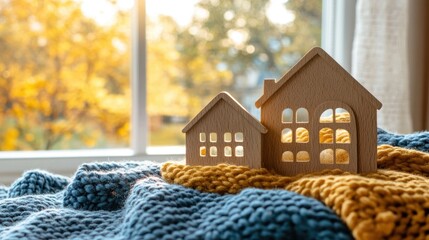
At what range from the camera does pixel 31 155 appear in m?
1.43

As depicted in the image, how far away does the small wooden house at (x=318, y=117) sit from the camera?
0.80 meters

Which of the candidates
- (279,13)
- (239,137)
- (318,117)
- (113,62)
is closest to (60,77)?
(113,62)

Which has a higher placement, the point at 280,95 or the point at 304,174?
the point at 280,95

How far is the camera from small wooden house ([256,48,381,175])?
0.80 metres

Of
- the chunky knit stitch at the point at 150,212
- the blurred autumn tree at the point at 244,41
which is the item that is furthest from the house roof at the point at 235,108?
the blurred autumn tree at the point at 244,41

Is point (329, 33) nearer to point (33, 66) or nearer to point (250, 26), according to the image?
point (250, 26)

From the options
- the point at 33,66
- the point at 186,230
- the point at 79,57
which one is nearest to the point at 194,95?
the point at 79,57

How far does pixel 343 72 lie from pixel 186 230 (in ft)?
1.04

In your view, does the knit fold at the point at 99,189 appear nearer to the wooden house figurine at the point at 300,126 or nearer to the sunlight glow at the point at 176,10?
the wooden house figurine at the point at 300,126

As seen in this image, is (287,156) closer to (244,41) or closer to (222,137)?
(222,137)

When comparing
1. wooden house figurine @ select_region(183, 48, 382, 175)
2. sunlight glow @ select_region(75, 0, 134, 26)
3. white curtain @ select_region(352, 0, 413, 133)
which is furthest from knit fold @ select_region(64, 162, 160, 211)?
sunlight glow @ select_region(75, 0, 134, 26)

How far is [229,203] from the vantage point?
0.71 m

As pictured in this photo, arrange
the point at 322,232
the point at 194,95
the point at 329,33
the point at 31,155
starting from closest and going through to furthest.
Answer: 1. the point at 322,232
2. the point at 31,155
3. the point at 329,33
4. the point at 194,95

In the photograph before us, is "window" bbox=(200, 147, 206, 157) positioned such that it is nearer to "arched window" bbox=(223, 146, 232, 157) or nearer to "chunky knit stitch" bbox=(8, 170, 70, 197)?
"arched window" bbox=(223, 146, 232, 157)
